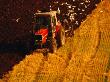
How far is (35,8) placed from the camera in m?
27.7

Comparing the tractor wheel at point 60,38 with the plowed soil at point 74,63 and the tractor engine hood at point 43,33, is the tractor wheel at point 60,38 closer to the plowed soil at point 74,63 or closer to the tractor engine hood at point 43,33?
the plowed soil at point 74,63

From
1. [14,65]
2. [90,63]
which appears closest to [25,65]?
[14,65]

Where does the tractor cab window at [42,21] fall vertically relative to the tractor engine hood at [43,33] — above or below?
above

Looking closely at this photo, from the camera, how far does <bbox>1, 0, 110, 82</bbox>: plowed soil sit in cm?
1731

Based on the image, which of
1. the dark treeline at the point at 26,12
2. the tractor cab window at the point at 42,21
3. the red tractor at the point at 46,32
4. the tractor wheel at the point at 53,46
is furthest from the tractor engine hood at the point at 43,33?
the dark treeline at the point at 26,12

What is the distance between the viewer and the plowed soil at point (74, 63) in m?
17.3

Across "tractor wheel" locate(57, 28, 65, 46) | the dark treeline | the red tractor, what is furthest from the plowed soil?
the dark treeline

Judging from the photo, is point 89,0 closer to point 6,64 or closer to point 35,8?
point 35,8

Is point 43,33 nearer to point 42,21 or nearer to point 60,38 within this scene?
point 42,21

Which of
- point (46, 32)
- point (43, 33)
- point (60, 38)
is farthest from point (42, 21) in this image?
point (60, 38)

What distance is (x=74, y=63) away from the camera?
18.7 m

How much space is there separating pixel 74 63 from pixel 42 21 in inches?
130

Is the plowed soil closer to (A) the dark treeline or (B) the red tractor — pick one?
(B) the red tractor

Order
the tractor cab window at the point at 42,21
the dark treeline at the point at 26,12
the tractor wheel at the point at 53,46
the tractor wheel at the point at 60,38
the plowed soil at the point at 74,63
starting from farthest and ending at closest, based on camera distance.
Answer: the dark treeline at the point at 26,12 < the tractor wheel at the point at 60,38 < the tractor cab window at the point at 42,21 < the tractor wheel at the point at 53,46 < the plowed soil at the point at 74,63
